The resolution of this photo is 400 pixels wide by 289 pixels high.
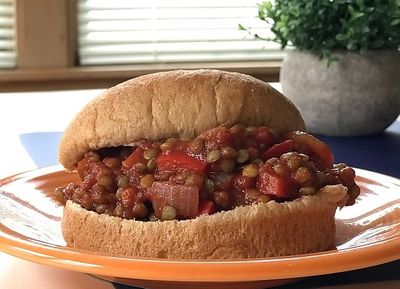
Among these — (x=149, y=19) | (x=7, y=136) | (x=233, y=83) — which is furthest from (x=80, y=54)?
(x=233, y=83)

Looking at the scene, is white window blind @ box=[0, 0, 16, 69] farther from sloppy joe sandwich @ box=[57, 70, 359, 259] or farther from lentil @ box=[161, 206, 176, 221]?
lentil @ box=[161, 206, 176, 221]

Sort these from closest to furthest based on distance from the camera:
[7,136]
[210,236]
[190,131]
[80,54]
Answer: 1. [210,236]
2. [190,131]
3. [7,136]
4. [80,54]

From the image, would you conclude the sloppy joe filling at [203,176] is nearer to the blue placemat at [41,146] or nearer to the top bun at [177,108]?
the top bun at [177,108]

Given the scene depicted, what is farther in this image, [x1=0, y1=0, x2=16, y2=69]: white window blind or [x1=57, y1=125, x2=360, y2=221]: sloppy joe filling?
[x1=0, y1=0, x2=16, y2=69]: white window blind

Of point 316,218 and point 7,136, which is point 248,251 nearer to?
point 316,218

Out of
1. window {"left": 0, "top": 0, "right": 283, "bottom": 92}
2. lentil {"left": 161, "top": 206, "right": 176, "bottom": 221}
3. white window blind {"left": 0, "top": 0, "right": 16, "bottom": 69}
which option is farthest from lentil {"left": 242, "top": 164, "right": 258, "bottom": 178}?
white window blind {"left": 0, "top": 0, "right": 16, "bottom": 69}


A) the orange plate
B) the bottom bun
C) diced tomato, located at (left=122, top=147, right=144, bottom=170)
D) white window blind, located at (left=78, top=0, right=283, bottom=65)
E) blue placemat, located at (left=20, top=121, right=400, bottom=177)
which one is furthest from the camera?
white window blind, located at (left=78, top=0, right=283, bottom=65)

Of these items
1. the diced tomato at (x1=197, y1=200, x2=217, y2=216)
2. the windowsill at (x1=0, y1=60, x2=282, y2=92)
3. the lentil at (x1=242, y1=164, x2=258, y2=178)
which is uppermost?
the lentil at (x1=242, y1=164, x2=258, y2=178)
